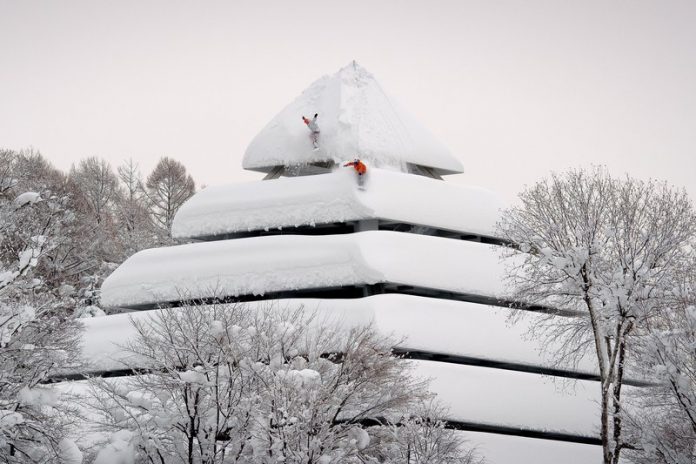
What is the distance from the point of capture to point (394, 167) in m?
52.9

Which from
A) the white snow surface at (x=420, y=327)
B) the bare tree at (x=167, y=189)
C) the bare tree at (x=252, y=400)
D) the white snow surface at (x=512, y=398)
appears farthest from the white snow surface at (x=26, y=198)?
the bare tree at (x=167, y=189)

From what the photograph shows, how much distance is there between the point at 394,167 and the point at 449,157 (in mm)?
3971

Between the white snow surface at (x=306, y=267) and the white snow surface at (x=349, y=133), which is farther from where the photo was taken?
the white snow surface at (x=349, y=133)

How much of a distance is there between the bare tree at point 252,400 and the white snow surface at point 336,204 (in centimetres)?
1483

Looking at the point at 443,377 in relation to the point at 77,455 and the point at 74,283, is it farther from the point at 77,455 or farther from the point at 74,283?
the point at 74,283

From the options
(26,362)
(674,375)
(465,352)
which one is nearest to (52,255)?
(465,352)

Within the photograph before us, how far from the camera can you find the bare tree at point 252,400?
30.2m

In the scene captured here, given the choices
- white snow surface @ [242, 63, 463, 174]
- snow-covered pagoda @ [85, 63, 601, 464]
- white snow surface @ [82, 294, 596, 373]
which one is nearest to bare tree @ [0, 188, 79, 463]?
white snow surface @ [82, 294, 596, 373]

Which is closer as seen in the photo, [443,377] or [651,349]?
[651,349]

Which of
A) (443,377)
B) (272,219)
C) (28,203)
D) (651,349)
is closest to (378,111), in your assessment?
(272,219)

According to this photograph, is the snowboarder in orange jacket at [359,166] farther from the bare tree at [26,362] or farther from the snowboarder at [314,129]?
the bare tree at [26,362]

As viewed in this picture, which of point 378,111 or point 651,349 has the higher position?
point 378,111

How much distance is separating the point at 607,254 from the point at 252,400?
47.3ft

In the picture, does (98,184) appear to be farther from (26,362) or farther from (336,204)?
(26,362)
